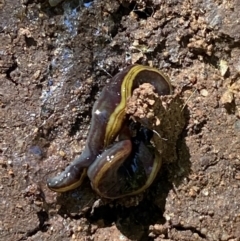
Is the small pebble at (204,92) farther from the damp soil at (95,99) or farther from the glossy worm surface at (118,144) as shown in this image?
the glossy worm surface at (118,144)

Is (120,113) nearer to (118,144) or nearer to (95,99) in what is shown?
(118,144)

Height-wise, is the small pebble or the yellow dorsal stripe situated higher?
the yellow dorsal stripe

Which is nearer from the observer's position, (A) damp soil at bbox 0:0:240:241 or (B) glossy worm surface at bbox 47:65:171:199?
(B) glossy worm surface at bbox 47:65:171:199

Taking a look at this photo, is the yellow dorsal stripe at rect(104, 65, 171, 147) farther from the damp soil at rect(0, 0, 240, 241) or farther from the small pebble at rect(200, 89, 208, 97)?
the small pebble at rect(200, 89, 208, 97)

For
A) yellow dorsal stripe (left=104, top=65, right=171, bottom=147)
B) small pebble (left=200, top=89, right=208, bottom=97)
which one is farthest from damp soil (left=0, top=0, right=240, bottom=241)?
yellow dorsal stripe (left=104, top=65, right=171, bottom=147)

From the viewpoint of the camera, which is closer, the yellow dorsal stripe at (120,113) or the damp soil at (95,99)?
the yellow dorsal stripe at (120,113)

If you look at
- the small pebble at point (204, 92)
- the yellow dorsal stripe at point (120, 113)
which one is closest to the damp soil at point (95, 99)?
the small pebble at point (204, 92)

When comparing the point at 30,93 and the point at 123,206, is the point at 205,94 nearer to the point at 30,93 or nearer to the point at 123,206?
the point at 123,206
